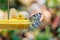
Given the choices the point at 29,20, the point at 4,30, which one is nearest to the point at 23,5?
the point at 29,20

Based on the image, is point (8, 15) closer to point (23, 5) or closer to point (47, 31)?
point (23, 5)

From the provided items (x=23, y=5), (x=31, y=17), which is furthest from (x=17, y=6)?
(x=31, y=17)

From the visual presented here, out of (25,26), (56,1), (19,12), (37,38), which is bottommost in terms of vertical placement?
(37,38)

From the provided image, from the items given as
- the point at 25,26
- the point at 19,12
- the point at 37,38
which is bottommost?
the point at 37,38

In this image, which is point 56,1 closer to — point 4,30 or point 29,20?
point 29,20

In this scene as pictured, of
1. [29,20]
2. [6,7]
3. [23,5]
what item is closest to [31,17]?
[29,20]

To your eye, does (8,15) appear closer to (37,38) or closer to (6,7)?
(6,7)

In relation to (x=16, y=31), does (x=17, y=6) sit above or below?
above

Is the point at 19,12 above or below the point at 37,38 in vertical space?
above
